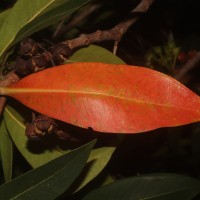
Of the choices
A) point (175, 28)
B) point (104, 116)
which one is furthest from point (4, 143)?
point (175, 28)

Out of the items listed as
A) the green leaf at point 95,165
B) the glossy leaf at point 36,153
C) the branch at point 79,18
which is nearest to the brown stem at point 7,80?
the glossy leaf at point 36,153

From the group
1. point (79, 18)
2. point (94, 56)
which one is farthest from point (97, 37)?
point (79, 18)

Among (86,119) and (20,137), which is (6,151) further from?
(86,119)

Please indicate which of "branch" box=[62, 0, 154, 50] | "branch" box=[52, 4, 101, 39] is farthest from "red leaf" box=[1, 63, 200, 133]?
"branch" box=[52, 4, 101, 39]

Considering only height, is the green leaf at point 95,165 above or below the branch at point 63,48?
below

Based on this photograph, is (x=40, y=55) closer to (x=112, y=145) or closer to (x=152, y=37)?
(x=112, y=145)

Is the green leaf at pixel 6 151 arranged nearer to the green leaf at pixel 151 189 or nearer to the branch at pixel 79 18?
the green leaf at pixel 151 189
